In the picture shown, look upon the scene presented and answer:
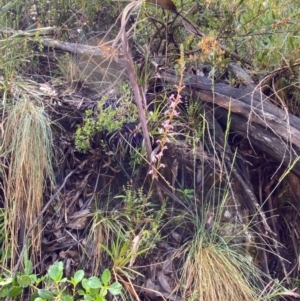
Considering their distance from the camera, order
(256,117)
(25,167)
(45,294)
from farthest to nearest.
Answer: (256,117) < (25,167) < (45,294)

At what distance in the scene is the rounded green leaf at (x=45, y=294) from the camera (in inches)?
64.3

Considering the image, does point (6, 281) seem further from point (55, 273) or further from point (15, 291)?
point (55, 273)

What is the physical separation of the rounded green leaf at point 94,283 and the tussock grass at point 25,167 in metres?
0.28

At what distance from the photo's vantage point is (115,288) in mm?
1683

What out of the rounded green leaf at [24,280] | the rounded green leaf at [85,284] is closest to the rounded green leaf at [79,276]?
the rounded green leaf at [85,284]

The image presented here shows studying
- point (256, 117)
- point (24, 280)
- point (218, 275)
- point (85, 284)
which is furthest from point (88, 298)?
point (256, 117)

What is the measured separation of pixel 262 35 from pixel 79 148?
101cm

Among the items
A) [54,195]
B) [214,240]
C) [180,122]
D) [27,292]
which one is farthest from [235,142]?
[27,292]

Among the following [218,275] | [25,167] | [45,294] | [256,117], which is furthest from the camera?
[256,117]

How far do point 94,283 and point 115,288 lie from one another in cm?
7

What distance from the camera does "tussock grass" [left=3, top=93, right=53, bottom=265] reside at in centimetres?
187

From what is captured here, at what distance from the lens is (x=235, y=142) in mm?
2248

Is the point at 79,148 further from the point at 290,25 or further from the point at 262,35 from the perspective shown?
the point at 290,25

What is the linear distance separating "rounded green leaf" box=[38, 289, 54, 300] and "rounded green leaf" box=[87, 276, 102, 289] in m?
0.13
